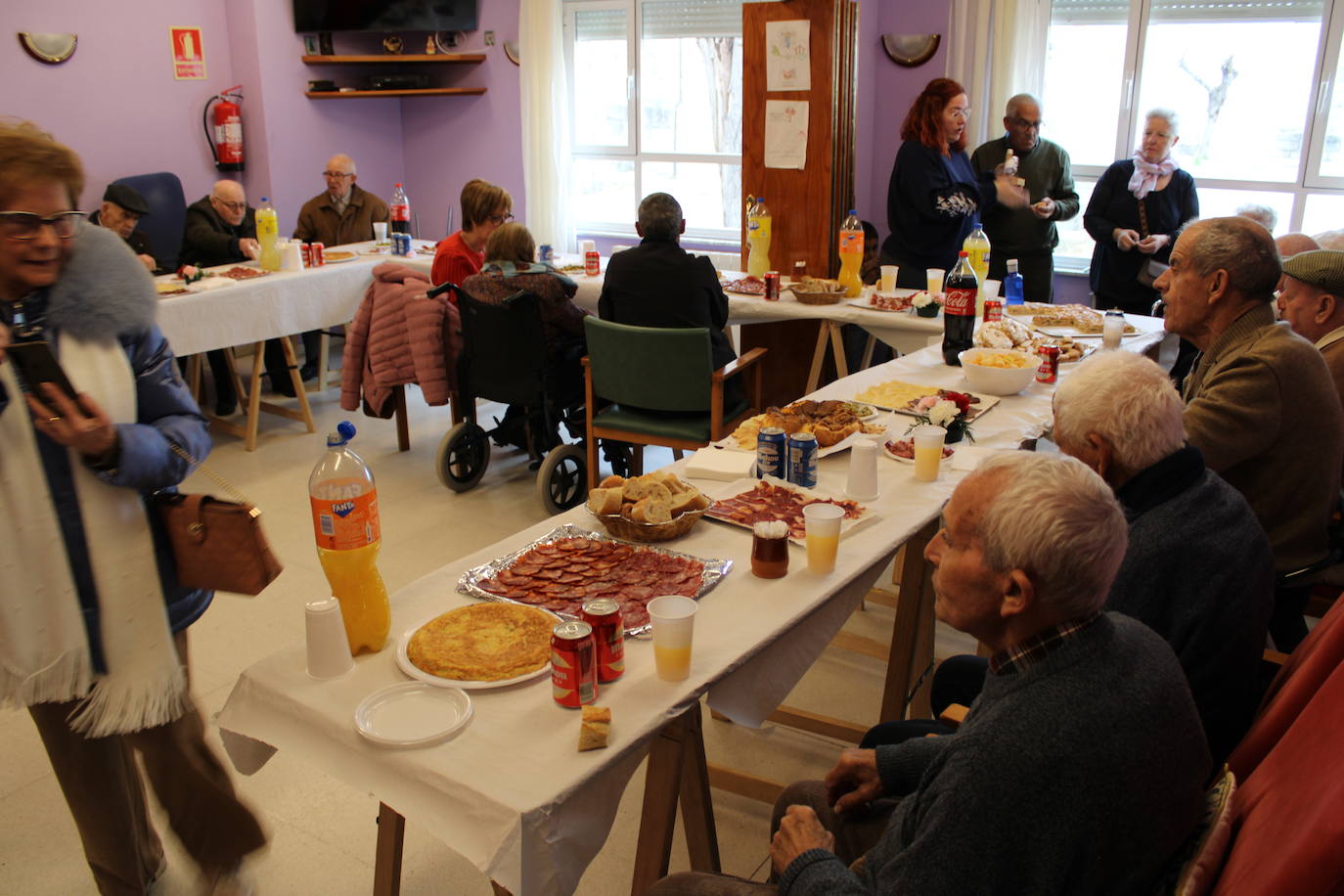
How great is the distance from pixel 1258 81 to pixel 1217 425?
4.36 meters

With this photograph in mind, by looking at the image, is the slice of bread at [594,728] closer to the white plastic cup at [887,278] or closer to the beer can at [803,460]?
the beer can at [803,460]

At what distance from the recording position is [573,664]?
1.48m

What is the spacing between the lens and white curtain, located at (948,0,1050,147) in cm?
572

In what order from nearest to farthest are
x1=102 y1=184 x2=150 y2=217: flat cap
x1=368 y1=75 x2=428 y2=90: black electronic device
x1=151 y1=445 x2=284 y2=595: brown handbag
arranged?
1. x1=151 y1=445 x2=284 y2=595: brown handbag
2. x1=102 y1=184 x2=150 y2=217: flat cap
3. x1=368 y1=75 x2=428 y2=90: black electronic device

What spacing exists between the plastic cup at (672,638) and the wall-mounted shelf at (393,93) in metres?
6.51

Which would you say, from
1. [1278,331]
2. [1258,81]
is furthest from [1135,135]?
[1278,331]

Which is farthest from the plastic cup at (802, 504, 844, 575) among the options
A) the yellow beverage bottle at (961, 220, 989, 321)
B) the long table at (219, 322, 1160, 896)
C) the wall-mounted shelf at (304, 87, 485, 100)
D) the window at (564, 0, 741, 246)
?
the wall-mounted shelf at (304, 87, 485, 100)

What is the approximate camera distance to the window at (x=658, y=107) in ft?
22.4

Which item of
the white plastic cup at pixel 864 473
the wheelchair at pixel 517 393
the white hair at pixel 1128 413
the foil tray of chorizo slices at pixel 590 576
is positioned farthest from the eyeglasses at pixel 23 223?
the wheelchair at pixel 517 393

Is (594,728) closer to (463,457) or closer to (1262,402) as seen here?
(1262,402)

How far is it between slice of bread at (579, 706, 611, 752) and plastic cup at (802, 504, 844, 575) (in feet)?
2.07

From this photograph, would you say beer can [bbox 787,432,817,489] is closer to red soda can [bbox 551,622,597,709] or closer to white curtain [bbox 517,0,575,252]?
red soda can [bbox 551,622,597,709]

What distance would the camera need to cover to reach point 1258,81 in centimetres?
557

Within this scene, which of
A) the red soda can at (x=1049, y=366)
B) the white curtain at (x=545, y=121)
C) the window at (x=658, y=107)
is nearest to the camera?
the red soda can at (x=1049, y=366)
